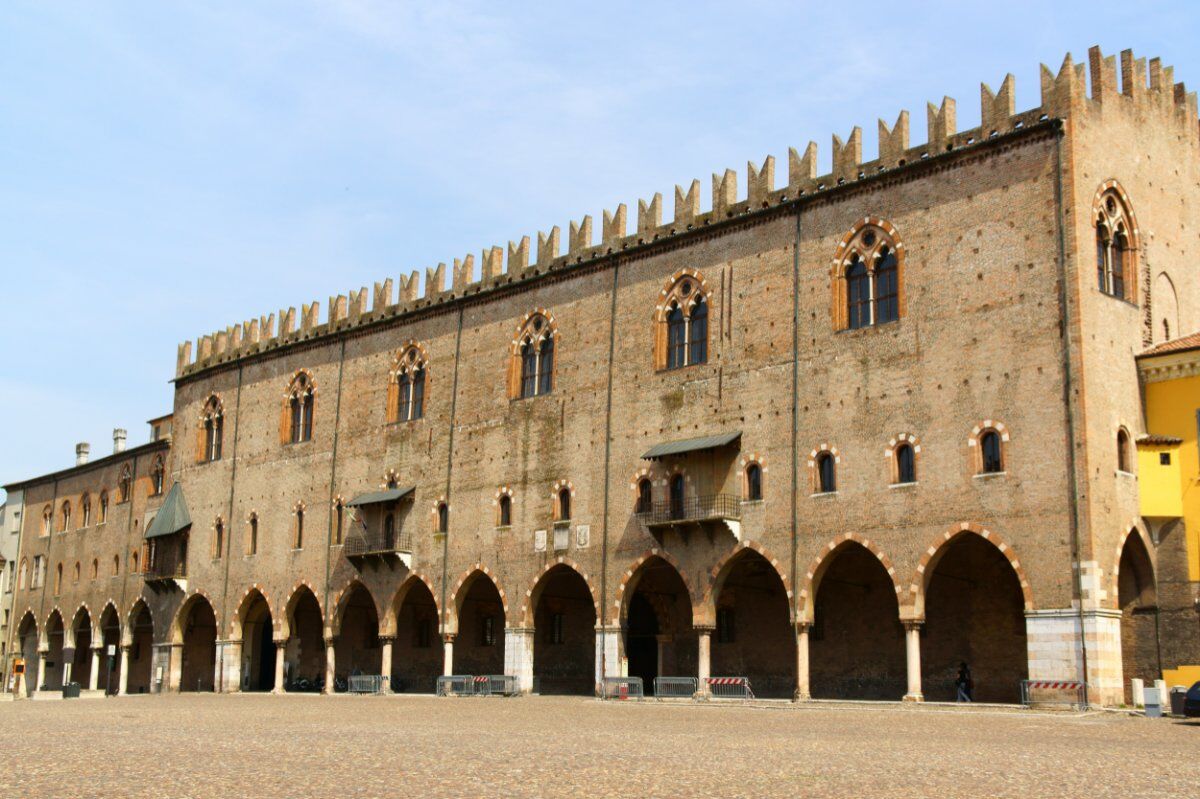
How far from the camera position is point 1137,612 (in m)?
27.6

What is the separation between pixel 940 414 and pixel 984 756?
14.5 metres

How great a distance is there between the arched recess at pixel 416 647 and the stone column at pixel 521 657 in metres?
7.11

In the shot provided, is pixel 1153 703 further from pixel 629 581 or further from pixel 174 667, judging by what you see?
pixel 174 667

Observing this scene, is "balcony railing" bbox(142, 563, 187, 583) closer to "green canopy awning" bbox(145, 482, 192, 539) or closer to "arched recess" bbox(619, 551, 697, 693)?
"green canopy awning" bbox(145, 482, 192, 539)

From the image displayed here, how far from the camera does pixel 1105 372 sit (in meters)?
27.3

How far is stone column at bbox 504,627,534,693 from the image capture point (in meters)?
36.2

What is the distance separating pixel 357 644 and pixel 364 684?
439 cm

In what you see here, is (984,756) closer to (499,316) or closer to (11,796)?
(11,796)

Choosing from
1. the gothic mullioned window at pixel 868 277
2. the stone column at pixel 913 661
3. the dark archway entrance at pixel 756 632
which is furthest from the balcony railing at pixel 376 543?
the stone column at pixel 913 661

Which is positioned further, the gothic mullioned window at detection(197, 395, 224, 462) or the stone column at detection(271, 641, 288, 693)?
the gothic mullioned window at detection(197, 395, 224, 462)

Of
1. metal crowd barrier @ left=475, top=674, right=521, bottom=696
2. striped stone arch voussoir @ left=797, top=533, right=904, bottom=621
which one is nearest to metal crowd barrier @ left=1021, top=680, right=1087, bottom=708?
striped stone arch voussoir @ left=797, top=533, right=904, bottom=621

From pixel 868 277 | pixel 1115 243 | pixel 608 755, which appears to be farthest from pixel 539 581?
pixel 608 755

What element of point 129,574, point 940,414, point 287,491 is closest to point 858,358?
point 940,414

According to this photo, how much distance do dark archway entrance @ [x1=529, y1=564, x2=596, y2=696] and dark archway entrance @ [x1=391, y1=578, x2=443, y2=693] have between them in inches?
172
